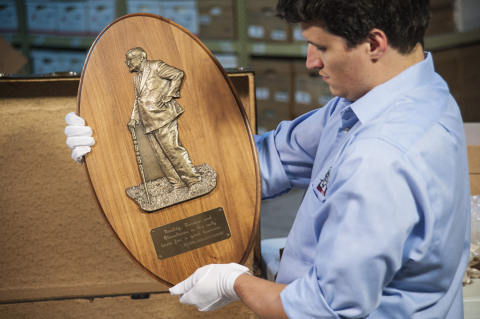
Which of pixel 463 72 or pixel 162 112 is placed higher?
pixel 162 112

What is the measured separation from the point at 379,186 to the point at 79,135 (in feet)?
1.93

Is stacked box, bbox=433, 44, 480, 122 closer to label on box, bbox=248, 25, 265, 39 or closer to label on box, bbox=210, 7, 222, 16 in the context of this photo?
label on box, bbox=248, 25, 265, 39

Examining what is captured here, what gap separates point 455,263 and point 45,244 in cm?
110

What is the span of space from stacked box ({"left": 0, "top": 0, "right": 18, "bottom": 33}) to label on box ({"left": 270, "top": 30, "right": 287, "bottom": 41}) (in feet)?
6.65

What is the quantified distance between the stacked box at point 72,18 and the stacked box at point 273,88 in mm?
1305

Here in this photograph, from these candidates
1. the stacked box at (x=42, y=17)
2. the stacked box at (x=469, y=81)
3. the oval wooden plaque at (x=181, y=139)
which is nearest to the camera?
the oval wooden plaque at (x=181, y=139)

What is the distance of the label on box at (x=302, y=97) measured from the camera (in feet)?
9.45

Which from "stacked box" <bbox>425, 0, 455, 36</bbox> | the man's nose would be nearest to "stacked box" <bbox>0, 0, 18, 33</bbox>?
"stacked box" <bbox>425, 0, 455, 36</bbox>

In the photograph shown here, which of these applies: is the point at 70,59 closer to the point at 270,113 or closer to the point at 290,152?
the point at 270,113

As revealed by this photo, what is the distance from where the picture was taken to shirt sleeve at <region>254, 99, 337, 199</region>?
0.96 metres

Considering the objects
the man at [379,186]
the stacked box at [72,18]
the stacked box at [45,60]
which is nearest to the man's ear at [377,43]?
the man at [379,186]

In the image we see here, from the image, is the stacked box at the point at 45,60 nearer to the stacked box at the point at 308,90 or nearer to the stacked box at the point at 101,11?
the stacked box at the point at 101,11

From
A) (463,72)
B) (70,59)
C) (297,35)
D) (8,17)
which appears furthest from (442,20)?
(8,17)

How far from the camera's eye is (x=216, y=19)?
9.55ft
